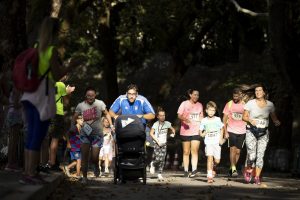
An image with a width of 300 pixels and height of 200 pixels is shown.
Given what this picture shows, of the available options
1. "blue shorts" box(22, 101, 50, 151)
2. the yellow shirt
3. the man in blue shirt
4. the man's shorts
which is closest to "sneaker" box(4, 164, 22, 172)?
the yellow shirt

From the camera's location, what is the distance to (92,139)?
16859 mm

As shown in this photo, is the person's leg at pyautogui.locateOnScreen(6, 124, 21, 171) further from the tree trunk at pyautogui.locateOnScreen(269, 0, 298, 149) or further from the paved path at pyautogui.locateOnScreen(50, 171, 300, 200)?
the tree trunk at pyautogui.locateOnScreen(269, 0, 298, 149)

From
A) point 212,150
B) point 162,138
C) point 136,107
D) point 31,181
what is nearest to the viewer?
point 31,181

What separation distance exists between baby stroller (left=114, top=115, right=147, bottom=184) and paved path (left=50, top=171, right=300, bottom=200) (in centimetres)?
26

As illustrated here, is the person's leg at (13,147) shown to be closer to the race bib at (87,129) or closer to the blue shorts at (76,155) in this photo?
the race bib at (87,129)

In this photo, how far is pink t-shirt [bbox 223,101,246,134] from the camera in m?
20.6

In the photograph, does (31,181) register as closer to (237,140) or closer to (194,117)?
(194,117)

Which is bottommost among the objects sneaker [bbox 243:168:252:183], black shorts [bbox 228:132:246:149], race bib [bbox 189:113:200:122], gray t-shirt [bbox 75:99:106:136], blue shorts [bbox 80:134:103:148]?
sneaker [bbox 243:168:252:183]

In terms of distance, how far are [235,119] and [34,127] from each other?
1013cm

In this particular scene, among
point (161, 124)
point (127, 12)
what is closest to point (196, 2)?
point (127, 12)

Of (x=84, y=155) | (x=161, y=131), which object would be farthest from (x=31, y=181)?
(x=161, y=131)

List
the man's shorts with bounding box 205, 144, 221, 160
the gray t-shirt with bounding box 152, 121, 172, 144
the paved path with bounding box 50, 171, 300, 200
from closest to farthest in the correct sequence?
the paved path with bounding box 50, 171, 300, 200
the man's shorts with bounding box 205, 144, 221, 160
the gray t-shirt with bounding box 152, 121, 172, 144

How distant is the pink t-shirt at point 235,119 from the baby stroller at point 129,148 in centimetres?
466

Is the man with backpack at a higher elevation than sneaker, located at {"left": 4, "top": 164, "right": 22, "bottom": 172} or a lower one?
higher
